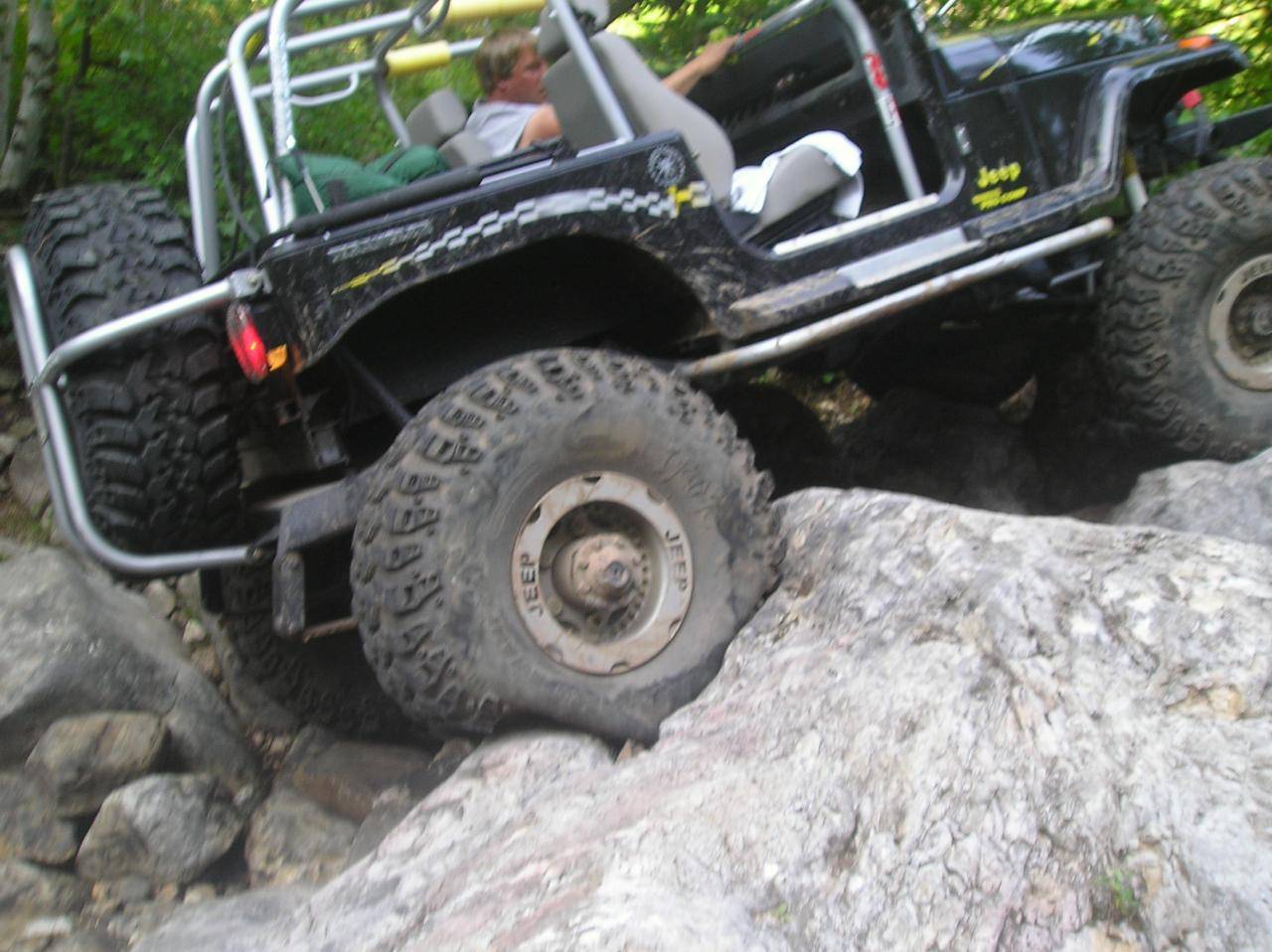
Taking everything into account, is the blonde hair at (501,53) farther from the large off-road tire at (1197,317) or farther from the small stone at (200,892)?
the small stone at (200,892)

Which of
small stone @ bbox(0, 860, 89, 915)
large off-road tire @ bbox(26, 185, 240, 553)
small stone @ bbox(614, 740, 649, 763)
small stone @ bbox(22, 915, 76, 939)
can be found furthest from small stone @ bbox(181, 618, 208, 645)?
small stone @ bbox(614, 740, 649, 763)

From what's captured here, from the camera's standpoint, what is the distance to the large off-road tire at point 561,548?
8.61 feet

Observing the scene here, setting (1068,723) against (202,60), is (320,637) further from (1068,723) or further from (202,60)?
(202,60)

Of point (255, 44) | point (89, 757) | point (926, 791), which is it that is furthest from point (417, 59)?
point (926, 791)

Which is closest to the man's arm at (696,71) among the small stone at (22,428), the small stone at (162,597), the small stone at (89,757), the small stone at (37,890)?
the small stone at (89,757)

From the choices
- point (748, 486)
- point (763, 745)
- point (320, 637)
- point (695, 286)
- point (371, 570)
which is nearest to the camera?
point (763, 745)

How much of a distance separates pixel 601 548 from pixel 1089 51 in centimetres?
287

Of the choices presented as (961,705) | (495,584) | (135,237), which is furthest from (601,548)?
(135,237)

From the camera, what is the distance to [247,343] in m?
2.79

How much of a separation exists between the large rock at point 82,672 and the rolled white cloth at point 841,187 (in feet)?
7.65

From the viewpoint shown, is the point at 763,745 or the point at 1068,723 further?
the point at 763,745

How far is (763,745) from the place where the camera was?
2305mm

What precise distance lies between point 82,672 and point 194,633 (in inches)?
51.3

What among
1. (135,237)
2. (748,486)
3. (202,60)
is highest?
(202,60)
